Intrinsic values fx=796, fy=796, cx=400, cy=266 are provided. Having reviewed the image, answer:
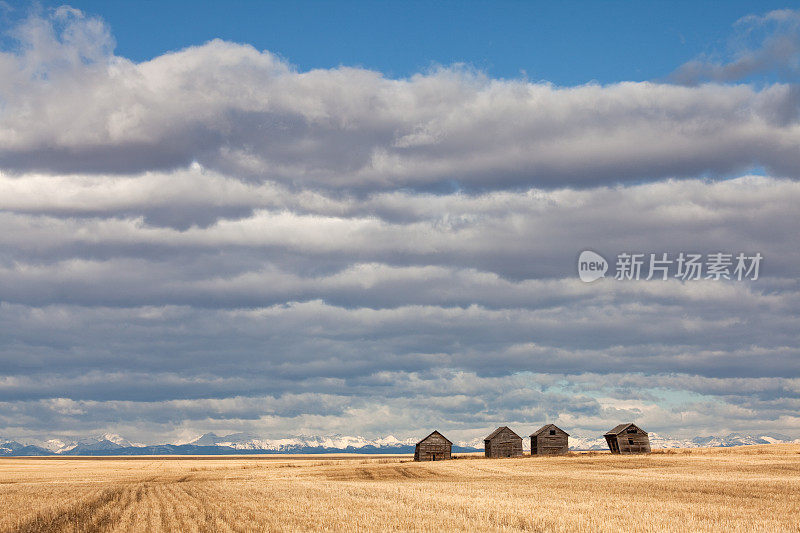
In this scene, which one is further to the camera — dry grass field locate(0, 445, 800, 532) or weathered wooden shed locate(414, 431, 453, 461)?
weathered wooden shed locate(414, 431, 453, 461)

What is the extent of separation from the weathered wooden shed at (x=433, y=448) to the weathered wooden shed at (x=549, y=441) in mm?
15103

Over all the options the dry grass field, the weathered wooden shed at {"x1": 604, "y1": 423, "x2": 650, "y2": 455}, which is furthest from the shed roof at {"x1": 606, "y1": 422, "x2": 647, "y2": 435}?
the dry grass field

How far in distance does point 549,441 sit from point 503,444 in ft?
27.1

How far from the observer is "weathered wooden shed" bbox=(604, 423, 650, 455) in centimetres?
13466

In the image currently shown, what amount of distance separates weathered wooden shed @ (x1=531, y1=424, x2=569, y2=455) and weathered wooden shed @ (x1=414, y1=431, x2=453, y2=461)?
1510 centimetres

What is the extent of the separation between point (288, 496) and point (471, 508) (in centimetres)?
1503

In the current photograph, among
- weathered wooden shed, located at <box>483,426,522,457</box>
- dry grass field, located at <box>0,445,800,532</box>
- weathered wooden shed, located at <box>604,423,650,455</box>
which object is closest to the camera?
dry grass field, located at <box>0,445,800,532</box>

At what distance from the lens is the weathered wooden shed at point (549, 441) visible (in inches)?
5453

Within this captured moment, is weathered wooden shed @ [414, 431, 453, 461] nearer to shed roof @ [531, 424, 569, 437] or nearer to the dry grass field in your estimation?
shed roof @ [531, 424, 569, 437]

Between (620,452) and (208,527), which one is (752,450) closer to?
(620,452)

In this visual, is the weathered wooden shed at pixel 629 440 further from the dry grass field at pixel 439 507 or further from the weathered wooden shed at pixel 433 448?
the dry grass field at pixel 439 507

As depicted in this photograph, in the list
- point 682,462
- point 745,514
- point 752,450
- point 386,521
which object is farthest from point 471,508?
point 752,450

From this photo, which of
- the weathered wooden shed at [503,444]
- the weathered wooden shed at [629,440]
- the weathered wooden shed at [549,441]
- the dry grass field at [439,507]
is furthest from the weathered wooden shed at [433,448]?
the dry grass field at [439,507]

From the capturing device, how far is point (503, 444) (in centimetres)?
14225
